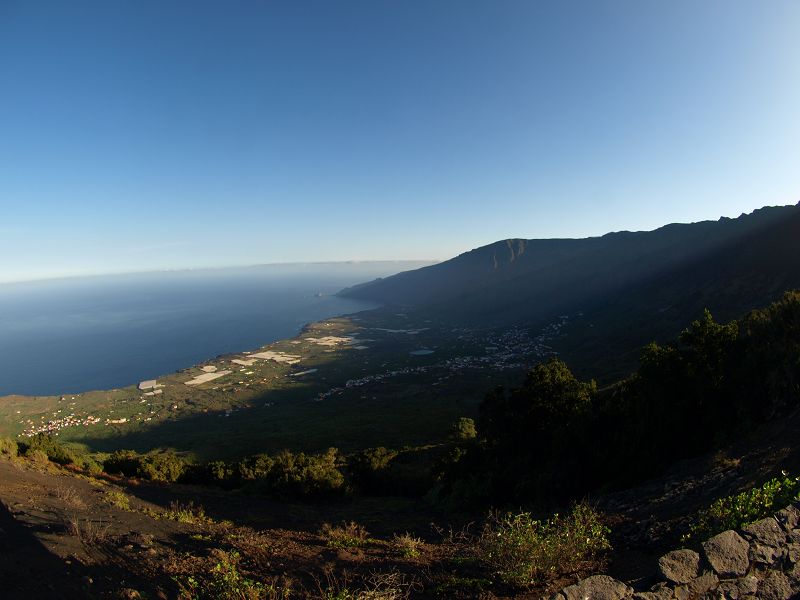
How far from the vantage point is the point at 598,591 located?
217 inches

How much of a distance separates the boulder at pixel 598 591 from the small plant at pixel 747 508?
10.2ft

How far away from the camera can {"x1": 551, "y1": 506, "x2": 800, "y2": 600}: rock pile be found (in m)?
5.53

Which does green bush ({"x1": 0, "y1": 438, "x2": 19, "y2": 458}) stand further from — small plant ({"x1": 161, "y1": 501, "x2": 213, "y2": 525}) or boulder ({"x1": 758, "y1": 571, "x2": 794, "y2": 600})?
boulder ({"x1": 758, "y1": 571, "x2": 794, "y2": 600})

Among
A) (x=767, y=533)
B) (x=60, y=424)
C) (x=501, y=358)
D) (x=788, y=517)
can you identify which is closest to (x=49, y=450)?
(x=767, y=533)

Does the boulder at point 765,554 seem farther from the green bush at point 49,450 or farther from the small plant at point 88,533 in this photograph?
the green bush at point 49,450

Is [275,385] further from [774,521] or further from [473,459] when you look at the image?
[774,521]

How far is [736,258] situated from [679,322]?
35.5 m

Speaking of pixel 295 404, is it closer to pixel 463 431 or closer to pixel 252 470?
pixel 463 431

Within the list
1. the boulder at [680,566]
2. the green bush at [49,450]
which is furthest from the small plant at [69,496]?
the boulder at [680,566]

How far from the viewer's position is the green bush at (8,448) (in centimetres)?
2502

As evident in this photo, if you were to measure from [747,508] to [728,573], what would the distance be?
2.42 metres

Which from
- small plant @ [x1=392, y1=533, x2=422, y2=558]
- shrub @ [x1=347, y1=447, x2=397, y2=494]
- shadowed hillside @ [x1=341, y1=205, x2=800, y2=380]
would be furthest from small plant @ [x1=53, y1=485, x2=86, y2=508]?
shadowed hillside @ [x1=341, y1=205, x2=800, y2=380]

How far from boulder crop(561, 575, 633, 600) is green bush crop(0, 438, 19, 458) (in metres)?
32.7

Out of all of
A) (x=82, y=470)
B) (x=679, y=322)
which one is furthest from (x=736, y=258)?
(x=82, y=470)
